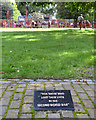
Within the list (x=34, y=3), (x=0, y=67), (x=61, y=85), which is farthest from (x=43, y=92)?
(x=34, y=3)

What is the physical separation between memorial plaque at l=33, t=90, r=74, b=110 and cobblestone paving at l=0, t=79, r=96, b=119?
0.29 ft

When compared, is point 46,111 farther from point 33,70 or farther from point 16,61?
point 16,61

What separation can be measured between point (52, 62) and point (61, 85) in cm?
195

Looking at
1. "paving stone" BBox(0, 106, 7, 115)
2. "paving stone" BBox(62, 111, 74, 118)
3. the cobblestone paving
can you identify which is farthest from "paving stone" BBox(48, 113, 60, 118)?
"paving stone" BBox(0, 106, 7, 115)

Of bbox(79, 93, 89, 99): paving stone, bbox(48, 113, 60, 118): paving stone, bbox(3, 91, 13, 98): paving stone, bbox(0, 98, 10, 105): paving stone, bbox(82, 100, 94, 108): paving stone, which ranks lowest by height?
bbox(48, 113, 60, 118): paving stone

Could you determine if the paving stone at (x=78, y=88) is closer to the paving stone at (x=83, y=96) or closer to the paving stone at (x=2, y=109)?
the paving stone at (x=83, y=96)

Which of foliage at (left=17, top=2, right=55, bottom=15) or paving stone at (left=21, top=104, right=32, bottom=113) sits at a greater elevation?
foliage at (left=17, top=2, right=55, bottom=15)

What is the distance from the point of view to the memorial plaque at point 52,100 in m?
2.99

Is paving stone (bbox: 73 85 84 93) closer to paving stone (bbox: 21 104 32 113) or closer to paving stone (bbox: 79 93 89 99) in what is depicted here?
paving stone (bbox: 79 93 89 99)

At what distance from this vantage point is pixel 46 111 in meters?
2.94

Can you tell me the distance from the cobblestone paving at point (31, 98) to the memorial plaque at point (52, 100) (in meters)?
0.09

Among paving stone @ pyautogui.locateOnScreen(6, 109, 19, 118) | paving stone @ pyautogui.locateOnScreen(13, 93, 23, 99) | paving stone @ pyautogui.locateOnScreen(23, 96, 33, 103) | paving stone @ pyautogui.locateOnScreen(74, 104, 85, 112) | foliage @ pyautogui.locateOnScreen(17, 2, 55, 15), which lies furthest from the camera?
foliage @ pyautogui.locateOnScreen(17, 2, 55, 15)

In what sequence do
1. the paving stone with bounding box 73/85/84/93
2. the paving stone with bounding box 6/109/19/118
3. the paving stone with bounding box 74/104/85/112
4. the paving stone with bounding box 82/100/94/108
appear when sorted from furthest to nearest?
the paving stone with bounding box 73/85/84/93
the paving stone with bounding box 82/100/94/108
the paving stone with bounding box 74/104/85/112
the paving stone with bounding box 6/109/19/118

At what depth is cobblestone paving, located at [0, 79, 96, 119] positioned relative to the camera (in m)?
2.85
